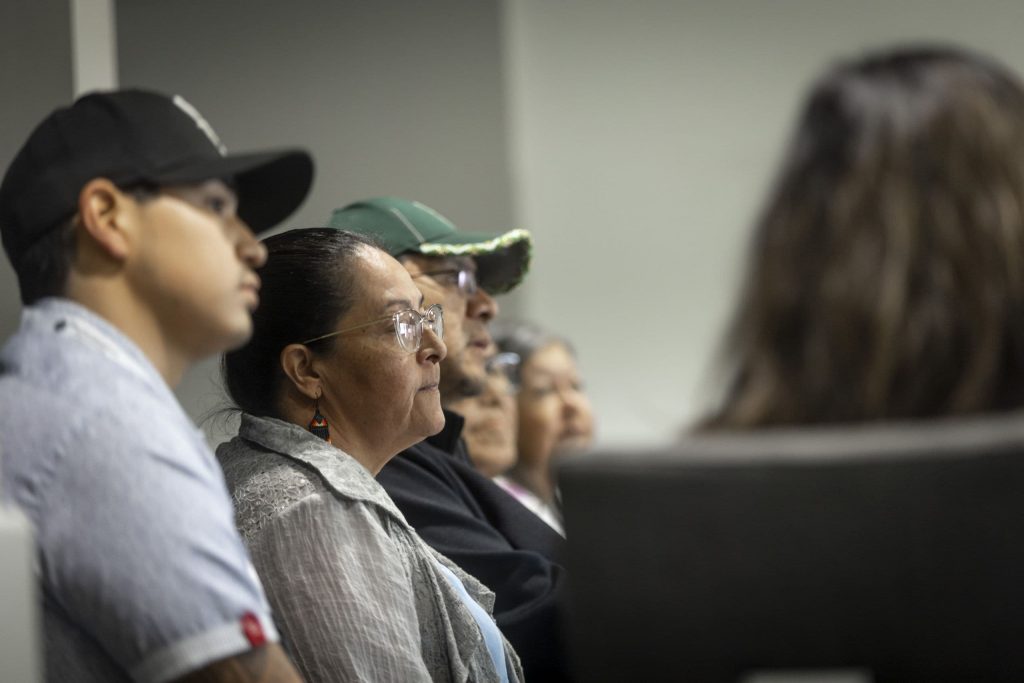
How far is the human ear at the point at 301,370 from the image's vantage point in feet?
6.44

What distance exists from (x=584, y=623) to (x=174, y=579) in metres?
0.36

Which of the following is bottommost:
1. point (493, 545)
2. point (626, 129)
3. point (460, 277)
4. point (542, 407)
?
point (542, 407)

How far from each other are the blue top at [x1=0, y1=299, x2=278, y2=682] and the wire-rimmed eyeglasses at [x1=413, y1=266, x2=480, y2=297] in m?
1.28

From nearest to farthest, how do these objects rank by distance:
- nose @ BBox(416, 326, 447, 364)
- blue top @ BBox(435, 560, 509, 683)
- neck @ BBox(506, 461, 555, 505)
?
blue top @ BBox(435, 560, 509, 683), nose @ BBox(416, 326, 447, 364), neck @ BBox(506, 461, 555, 505)

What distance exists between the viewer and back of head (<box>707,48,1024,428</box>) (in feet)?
3.39

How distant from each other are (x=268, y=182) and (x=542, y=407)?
2573 mm

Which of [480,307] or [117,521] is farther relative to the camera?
[480,307]

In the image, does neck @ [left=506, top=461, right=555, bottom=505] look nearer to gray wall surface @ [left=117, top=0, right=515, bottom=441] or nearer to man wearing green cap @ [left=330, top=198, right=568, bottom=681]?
gray wall surface @ [left=117, top=0, right=515, bottom=441]

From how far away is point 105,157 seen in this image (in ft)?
4.24

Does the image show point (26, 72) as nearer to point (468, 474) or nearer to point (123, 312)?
point (468, 474)

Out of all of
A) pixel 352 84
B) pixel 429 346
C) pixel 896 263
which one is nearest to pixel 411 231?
pixel 429 346

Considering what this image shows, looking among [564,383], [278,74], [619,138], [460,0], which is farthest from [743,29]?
[278,74]

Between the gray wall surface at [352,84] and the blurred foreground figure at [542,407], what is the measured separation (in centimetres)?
40

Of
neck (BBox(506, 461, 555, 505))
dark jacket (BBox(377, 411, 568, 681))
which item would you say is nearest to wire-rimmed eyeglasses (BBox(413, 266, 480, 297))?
dark jacket (BBox(377, 411, 568, 681))
